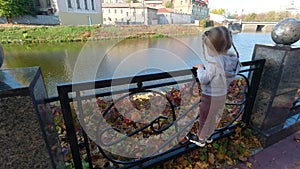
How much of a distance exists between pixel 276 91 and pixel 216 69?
97 centimetres

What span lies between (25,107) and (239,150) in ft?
6.75

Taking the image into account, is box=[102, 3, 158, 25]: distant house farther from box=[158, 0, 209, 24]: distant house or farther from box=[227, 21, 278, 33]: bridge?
box=[227, 21, 278, 33]: bridge

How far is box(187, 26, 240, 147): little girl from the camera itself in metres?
1.34

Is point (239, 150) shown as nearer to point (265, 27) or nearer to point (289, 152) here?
point (289, 152)

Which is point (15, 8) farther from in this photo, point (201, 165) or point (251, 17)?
point (251, 17)

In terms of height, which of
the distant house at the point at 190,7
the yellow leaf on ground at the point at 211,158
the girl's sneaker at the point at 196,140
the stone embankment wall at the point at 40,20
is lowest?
the yellow leaf on ground at the point at 211,158

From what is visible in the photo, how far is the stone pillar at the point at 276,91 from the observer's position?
1722 millimetres

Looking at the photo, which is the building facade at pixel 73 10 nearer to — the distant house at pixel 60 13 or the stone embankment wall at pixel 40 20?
the distant house at pixel 60 13

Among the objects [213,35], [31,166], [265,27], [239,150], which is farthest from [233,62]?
[265,27]

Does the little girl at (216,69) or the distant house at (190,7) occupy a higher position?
the distant house at (190,7)

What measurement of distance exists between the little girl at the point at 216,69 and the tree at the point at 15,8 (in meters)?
27.6

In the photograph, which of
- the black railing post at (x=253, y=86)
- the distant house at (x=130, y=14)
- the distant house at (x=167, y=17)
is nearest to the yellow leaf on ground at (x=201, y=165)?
the black railing post at (x=253, y=86)

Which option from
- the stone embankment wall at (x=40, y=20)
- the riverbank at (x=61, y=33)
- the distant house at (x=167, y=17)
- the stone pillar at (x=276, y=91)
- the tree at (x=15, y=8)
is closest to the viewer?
the stone pillar at (x=276, y=91)

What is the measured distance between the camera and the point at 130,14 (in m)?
37.7
